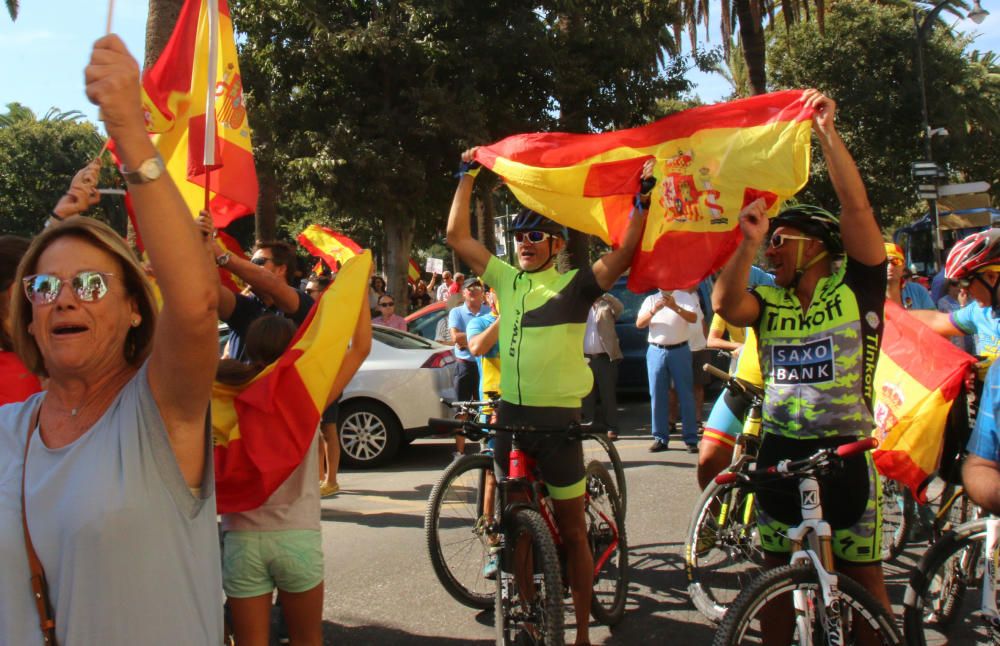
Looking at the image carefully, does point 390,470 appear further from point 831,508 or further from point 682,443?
point 831,508

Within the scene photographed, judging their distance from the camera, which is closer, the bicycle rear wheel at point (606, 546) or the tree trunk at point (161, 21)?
the bicycle rear wheel at point (606, 546)

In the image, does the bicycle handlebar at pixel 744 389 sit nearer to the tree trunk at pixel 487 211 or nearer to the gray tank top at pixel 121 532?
the gray tank top at pixel 121 532

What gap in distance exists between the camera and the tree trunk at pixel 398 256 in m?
19.2

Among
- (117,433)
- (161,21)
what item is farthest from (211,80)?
(161,21)

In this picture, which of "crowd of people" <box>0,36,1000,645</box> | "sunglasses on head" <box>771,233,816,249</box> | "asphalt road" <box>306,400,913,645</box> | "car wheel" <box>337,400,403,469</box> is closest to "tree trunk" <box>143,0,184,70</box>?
"car wheel" <box>337,400,403,469</box>

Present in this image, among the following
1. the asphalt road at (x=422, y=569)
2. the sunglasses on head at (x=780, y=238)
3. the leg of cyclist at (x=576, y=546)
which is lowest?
the asphalt road at (x=422, y=569)

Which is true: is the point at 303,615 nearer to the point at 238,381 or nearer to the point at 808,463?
the point at 238,381

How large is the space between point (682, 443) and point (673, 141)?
5.88m

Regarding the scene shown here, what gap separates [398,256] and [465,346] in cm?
1086

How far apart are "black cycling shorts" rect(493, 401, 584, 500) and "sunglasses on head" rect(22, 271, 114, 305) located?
2.44 meters

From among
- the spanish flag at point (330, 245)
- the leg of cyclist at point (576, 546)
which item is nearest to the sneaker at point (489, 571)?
the leg of cyclist at point (576, 546)

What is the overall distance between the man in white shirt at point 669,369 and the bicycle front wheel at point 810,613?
640 centimetres

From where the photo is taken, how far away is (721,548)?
4664 millimetres

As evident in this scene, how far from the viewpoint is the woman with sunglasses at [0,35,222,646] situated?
1.72 meters
